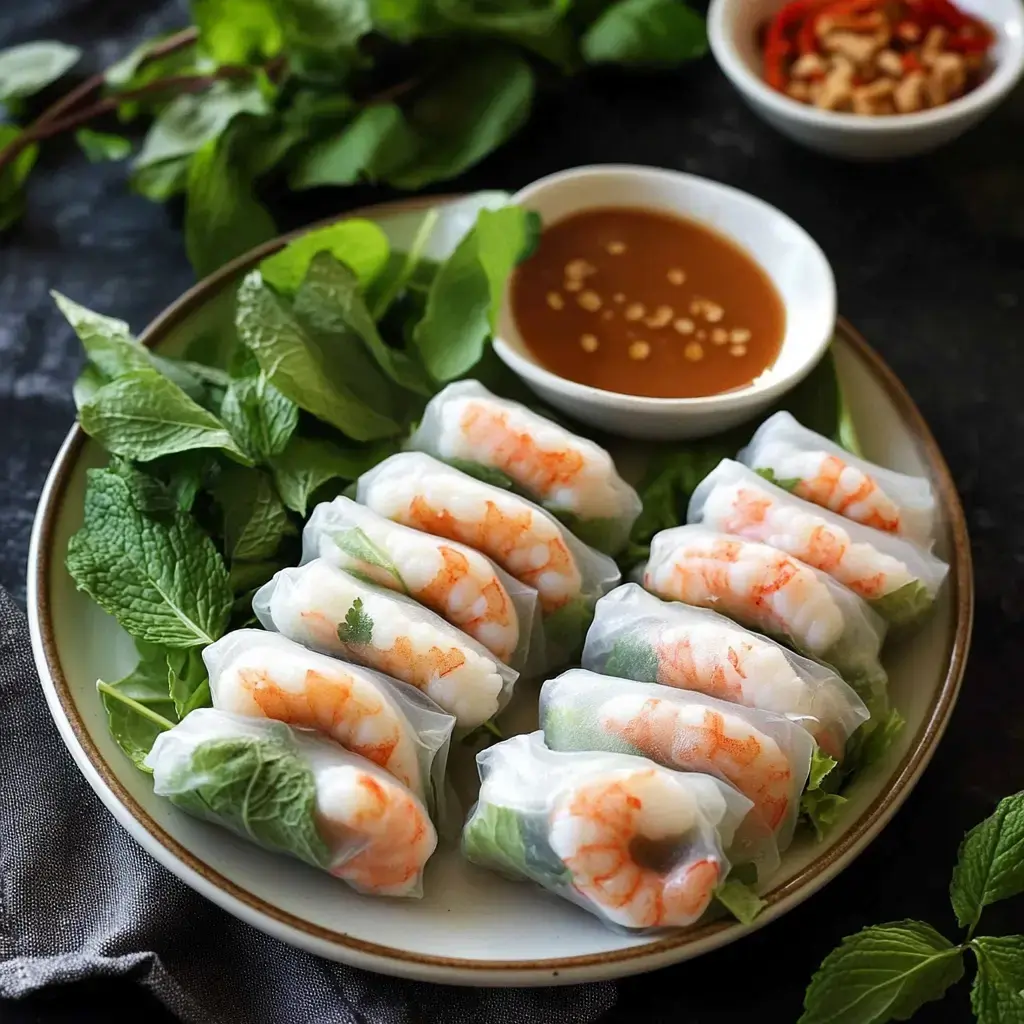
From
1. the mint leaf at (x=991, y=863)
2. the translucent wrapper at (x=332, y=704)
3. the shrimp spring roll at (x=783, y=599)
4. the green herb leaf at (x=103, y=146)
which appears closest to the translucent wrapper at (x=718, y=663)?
the shrimp spring roll at (x=783, y=599)

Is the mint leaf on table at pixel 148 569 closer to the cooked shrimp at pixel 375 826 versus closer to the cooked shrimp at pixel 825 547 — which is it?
the cooked shrimp at pixel 375 826

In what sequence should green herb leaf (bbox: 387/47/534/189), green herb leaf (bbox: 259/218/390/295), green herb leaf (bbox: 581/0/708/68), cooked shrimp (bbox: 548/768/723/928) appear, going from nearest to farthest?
1. cooked shrimp (bbox: 548/768/723/928)
2. green herb leaf (bbox: 259/218/390/295)
3. green herb leaf (bbox: 387/47/534/189)
4. green herb leaf (bbox: 581/0/708/68)

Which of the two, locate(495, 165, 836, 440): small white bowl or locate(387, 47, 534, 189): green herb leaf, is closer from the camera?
locate(495, 165, 836, 440): small white bowl

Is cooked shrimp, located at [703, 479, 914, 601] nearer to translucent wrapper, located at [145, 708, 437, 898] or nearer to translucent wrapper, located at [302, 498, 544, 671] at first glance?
translucent wrapper, located at [302, 498, 544, 671]

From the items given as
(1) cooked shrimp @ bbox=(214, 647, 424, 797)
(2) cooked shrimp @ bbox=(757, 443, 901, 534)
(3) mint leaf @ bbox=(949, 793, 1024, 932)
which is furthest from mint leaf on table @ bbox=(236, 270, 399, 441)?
(3) mint leaf @ bbox=(949, 793, 1024, 932)

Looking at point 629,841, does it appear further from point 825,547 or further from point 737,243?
point 737,243

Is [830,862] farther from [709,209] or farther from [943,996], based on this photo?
[709,209]
